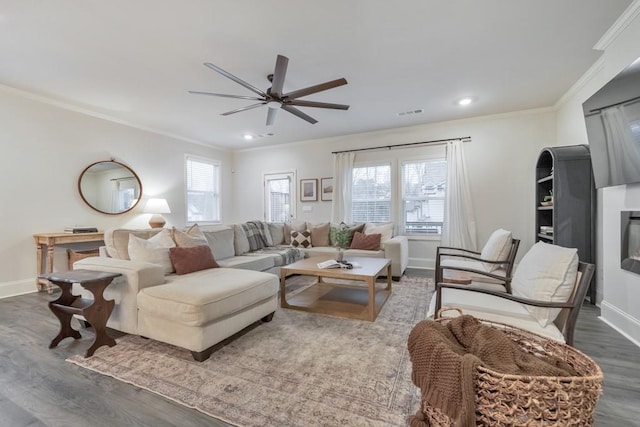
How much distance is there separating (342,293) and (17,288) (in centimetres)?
418

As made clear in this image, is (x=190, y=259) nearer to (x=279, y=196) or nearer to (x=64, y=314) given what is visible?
(x=64, y=314)

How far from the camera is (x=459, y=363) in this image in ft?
2.93

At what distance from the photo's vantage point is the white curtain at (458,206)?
14.9 feet

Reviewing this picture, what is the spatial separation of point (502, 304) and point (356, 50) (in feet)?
8.16

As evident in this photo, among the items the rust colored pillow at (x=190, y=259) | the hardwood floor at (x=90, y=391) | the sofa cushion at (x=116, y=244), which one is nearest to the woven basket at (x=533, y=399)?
the hardwood floor at (x=90, y=391)

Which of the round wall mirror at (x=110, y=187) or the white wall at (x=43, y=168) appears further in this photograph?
the round wall mirror at (x=110, y=187)

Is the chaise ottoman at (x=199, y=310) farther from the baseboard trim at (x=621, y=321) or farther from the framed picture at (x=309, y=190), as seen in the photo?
the framed picture at (x=309, y=190)

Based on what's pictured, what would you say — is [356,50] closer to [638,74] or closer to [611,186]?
[638,74]

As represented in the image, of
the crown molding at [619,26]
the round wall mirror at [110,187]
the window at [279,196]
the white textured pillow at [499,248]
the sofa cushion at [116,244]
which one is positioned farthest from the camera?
the window at [279,196]

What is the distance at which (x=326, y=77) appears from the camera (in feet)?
10.4

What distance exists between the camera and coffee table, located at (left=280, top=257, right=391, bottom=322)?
8.71 ft

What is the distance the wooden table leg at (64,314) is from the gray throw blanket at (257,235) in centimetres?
232

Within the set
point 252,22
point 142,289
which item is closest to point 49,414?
point 142,289

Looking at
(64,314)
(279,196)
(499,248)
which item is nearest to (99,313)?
(64,314)
